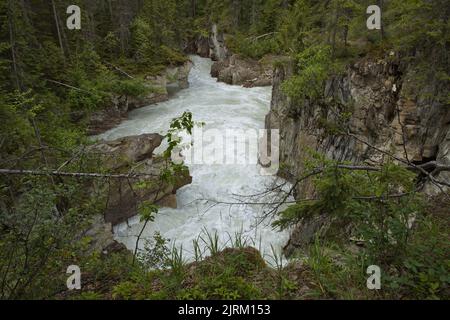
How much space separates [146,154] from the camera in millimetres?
13367

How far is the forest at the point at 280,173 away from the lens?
3473 mm

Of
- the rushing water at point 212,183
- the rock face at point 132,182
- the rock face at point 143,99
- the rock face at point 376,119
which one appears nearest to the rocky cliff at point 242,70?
the rushing water at point 212,183

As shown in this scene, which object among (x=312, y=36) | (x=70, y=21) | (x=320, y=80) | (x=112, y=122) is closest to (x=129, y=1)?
(x=70, y=21)

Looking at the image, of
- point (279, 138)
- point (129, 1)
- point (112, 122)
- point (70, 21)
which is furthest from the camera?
point (129, 1)

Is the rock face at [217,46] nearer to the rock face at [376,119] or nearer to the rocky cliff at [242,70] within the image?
the rocky cliff at [242,70]

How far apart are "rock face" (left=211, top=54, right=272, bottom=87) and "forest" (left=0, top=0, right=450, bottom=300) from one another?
10.5 metres

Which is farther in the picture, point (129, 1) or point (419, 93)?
point (129, 1)

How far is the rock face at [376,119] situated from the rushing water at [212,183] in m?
2.10

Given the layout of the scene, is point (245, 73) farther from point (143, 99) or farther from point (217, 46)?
point (143, 99)

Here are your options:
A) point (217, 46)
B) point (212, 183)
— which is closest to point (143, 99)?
point (212, 183)

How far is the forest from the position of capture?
3473 millimetres

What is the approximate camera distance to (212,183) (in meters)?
14.5
